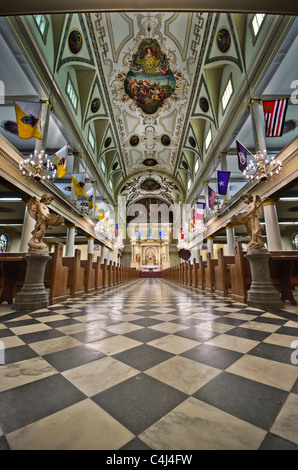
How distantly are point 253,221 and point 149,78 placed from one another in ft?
42.0

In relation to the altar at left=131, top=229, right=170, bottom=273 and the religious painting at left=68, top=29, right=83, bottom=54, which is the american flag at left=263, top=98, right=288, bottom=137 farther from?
the altar at left=131, top=229, right=170, bottom=273

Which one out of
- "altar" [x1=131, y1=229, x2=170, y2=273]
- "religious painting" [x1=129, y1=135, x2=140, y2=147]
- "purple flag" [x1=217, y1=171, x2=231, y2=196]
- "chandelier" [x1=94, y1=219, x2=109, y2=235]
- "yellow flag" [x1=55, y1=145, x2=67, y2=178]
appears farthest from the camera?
"altar" [x1=131, y1=229, x2=170, y2=273]

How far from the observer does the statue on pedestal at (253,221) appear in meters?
3.58

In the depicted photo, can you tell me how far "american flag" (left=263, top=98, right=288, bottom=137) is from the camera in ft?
19.1

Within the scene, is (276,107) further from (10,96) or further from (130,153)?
(130,153)

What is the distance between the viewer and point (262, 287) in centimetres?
327

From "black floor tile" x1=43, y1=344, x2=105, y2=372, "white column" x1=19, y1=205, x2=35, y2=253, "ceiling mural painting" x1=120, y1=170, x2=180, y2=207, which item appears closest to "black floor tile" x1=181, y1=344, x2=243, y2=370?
"black floor tile" x1=43, y1=344, x2=105, y2=372

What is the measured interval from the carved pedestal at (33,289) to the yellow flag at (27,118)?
14.7ft

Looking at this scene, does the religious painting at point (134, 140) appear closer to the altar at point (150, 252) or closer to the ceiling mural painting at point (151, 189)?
the ceiling mural painting at point (151, 189)

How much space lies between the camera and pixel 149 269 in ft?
88.5

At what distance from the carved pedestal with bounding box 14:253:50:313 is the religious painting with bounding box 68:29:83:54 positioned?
10.1 metres

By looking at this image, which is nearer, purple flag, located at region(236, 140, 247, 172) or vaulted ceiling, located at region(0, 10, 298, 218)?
vaulted ceiling, located at region(0, 10, 298, 218)

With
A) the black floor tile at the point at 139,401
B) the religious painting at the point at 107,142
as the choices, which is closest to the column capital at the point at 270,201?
the black floor tile at the point at 139,401

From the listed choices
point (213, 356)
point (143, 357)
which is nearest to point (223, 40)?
point (213, 356)
